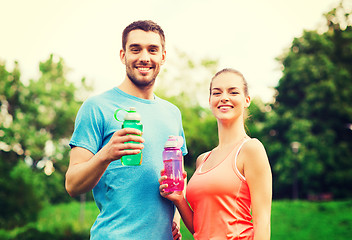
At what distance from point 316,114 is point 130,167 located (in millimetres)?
29395

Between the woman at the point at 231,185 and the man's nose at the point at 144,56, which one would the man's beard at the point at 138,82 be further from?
the woman at the point at 231,185

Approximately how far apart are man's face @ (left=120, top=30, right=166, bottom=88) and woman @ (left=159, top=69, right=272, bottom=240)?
0.60 metres

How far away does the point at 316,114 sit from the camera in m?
30.2

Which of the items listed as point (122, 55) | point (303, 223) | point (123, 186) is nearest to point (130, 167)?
point (123, 186)

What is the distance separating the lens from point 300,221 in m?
20.2

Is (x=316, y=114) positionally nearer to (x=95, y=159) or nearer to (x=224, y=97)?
(x=224, y=97)

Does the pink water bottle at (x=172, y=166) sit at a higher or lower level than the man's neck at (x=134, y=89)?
lower

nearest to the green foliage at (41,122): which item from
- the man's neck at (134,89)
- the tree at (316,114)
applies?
the tree at (316,114)

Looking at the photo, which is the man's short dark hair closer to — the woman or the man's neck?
the man's neck

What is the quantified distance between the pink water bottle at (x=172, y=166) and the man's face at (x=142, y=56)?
609 mm

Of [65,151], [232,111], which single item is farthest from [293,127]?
[232,111]

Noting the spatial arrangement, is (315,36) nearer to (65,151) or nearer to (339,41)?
(339,41)

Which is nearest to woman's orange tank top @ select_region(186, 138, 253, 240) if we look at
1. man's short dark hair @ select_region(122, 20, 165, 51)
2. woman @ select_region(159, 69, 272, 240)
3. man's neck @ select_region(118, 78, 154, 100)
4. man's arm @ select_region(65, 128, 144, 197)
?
woman @ select_region(159, 69, 272, 240)

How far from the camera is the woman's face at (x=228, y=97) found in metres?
3.23
